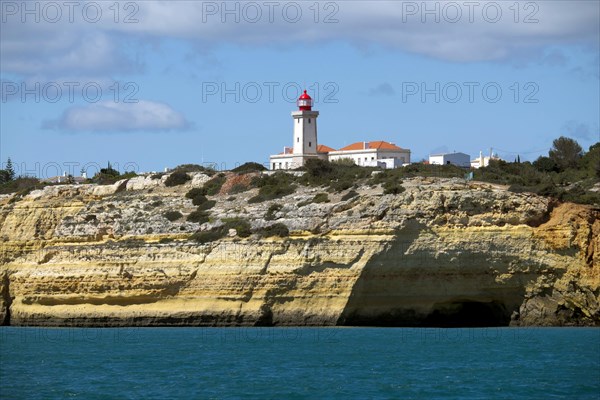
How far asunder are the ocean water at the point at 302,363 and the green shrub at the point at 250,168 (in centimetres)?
1259

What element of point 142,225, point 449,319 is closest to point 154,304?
point 142,225

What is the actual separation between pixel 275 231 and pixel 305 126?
67.2ft

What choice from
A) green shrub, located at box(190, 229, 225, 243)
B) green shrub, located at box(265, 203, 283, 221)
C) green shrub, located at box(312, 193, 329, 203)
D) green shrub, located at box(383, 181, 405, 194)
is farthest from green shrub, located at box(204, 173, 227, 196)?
green shrub, located at box(383, 181, 405, 194)

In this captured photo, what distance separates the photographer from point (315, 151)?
6756 cm

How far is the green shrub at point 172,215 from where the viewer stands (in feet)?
167

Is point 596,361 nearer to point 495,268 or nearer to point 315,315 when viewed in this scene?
point 495,268

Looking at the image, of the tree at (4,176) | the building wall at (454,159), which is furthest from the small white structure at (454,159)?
the tree at (4,176)

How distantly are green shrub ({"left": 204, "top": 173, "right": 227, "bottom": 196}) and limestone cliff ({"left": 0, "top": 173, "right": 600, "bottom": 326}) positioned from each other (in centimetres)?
514

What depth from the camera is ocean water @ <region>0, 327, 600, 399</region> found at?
29.9 m

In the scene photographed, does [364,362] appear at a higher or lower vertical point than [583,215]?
lower

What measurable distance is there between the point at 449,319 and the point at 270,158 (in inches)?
1140

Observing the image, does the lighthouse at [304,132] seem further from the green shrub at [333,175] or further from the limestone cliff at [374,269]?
the limestone cliff at [374,269]

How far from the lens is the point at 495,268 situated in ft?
145

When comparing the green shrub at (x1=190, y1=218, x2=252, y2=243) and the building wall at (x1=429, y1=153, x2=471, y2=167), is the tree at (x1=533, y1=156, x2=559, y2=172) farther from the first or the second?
the green shrub at (x1=190, y1=218, x2=252, y2=243)
